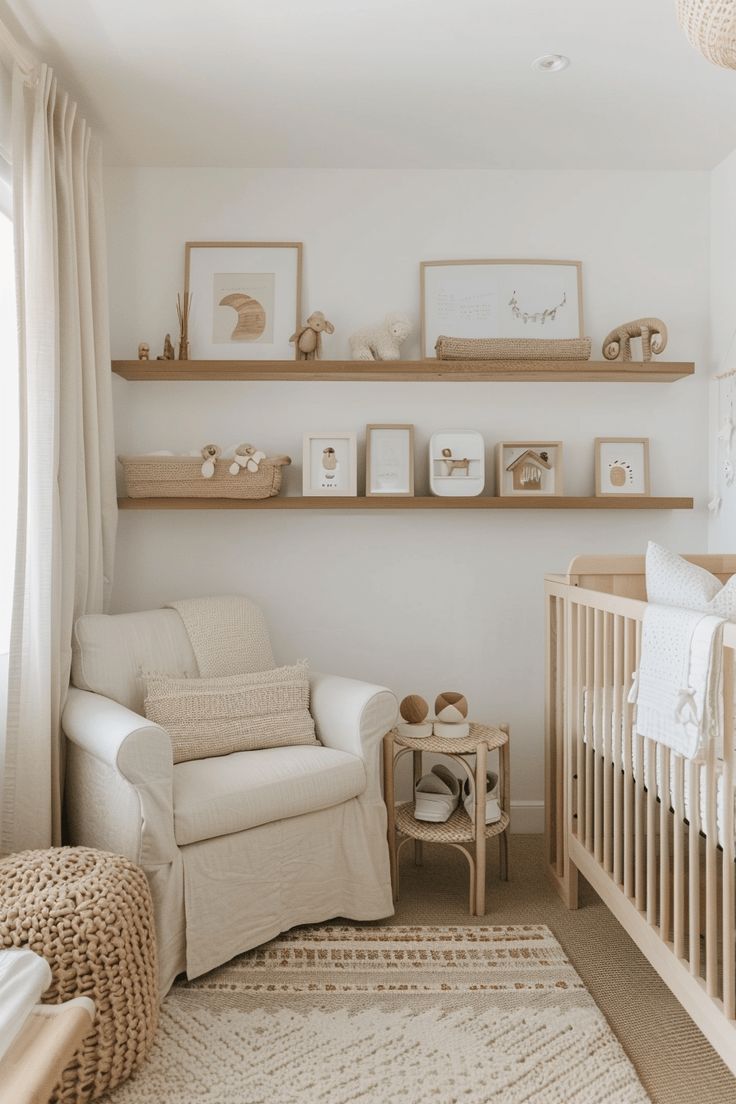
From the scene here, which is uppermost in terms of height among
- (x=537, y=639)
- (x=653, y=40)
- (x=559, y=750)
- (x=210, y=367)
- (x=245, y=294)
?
(x=653, y=40)

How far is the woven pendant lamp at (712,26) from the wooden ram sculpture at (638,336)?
1.71m

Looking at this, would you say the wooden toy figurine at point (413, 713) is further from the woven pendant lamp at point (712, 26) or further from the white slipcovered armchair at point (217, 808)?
the woven pendant lamp at point (712, 26)

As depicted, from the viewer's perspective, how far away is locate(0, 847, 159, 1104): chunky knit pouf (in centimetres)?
161

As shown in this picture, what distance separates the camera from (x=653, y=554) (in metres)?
2.11

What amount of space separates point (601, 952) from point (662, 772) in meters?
0.73

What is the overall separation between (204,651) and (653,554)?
1.41m

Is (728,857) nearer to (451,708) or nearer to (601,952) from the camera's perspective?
(601,952)

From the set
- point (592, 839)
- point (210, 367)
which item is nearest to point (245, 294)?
point (210, 367)

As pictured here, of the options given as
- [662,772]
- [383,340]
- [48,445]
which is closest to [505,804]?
[662,772]

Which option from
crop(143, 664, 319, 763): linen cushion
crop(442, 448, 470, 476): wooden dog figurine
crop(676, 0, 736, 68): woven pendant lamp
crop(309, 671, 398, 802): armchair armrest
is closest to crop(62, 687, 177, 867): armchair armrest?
crop(143, 664, 319, 763): linen cushion

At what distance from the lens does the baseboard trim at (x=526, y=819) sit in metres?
3.18

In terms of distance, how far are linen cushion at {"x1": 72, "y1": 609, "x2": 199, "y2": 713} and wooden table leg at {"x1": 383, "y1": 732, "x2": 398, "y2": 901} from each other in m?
0.65

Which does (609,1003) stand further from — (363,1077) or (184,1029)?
(184,1029)

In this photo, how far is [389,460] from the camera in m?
3.08
